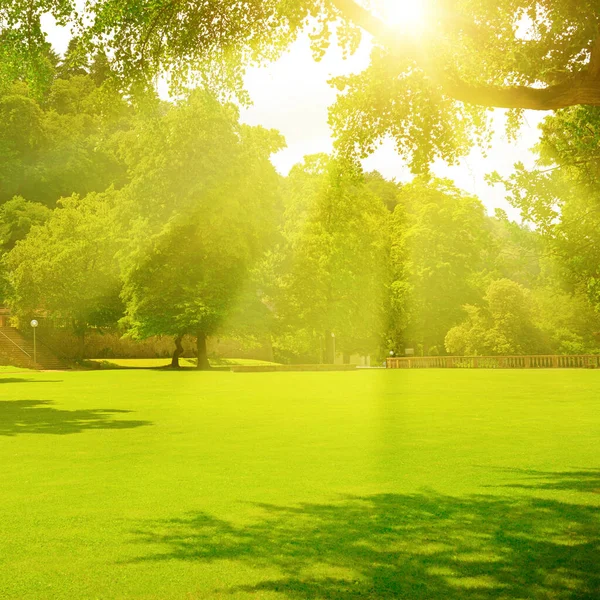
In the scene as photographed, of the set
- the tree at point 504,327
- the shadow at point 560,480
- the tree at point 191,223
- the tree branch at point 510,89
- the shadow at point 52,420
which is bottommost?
the shadow at point 52,420

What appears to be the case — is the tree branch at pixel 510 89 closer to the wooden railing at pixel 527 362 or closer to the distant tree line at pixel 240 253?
the distant tree line at pixel 240 253

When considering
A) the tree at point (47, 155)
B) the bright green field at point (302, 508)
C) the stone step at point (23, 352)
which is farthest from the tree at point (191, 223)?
the bright green field at point (302, 508)

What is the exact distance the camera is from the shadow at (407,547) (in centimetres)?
575

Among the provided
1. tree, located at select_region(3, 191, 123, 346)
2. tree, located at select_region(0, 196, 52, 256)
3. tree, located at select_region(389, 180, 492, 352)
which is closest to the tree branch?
tree, located at select_region(3, 191, 123, 346)

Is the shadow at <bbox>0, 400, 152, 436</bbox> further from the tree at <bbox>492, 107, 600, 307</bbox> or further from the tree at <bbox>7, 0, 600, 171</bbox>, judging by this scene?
the tree at <bbox>492, 107, 600, 307</bbox>

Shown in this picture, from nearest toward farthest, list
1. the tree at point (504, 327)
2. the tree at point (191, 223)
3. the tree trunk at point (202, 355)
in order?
the tree at point (191, 223) → the tree trunk at point (202, 355) → the tree at point (504, 327)

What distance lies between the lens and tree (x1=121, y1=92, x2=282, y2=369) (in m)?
51.4

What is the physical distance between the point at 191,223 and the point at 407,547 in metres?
45.8

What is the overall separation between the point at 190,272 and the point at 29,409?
3078cm

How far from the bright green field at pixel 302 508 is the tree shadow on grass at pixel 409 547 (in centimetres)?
2

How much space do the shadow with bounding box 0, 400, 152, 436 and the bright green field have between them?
0.59 feet

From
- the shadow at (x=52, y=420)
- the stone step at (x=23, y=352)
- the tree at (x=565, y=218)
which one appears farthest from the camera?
the stone step at (x=23, y=352)

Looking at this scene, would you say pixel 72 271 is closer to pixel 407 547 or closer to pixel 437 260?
pixel 437 260

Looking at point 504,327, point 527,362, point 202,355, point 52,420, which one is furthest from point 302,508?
point 504,327
